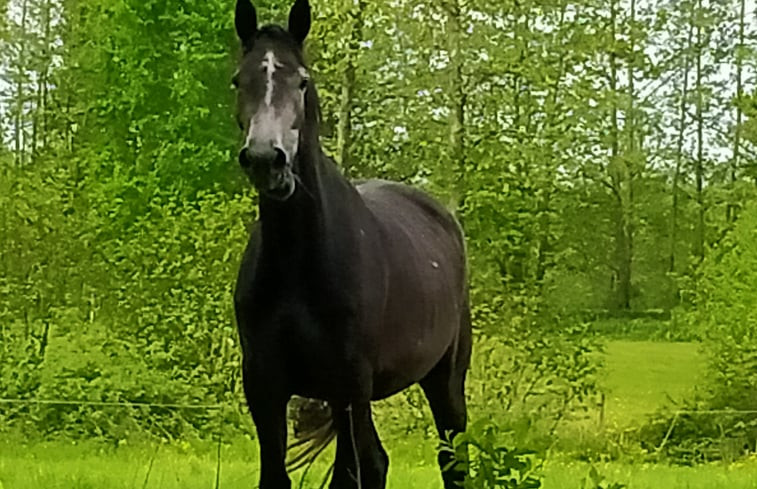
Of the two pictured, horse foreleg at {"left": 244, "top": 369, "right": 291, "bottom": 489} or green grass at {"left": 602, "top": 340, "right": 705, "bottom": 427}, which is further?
green grass at {"left": 602, "top": 340, "right": 705, "bottom": 427}

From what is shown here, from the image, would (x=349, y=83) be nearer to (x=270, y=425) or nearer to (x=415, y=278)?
(x=415, y=278)

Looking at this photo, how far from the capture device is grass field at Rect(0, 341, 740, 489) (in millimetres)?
5004

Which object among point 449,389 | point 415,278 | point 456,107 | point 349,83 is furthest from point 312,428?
point 456,107

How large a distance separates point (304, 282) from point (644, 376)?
288 inches

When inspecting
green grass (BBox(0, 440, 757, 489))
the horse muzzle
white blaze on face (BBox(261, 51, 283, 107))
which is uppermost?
white blaze on face (BBox(261, 51, 283, 107))

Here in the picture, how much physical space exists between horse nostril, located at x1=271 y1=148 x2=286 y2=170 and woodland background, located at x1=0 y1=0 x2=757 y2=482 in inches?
253

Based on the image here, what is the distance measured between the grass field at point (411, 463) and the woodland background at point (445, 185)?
0.71ft

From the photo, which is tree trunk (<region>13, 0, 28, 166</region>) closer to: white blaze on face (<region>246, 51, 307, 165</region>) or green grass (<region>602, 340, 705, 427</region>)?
green grass (<region>602, 340, 705, 427</region>)

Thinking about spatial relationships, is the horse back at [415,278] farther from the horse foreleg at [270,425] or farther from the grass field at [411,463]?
the grass field at [411,463]

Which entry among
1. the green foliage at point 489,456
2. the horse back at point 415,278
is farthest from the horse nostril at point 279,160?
the green foliage at point 489,456

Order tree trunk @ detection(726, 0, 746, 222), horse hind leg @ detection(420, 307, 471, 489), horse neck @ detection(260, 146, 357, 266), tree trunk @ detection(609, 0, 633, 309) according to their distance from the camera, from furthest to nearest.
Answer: tree trunk @ detection(726, 0, 746, 222) < tree trunk @ detection(609, 0, 633, 309) < horse hind leg @ detection(420, 307, 471, 489) < horse neck @ detection(260, 146, 357, 266)

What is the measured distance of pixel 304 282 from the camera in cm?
322

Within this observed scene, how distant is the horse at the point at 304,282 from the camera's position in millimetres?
2842

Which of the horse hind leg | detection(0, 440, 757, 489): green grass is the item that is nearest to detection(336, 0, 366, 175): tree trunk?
detection(0, 440, 757, 489): green grass
